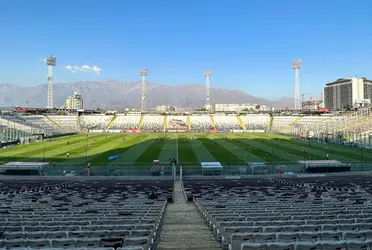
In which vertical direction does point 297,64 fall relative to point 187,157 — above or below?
above

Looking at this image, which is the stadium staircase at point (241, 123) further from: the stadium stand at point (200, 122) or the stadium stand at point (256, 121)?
the stadium stand at point (200, 122)

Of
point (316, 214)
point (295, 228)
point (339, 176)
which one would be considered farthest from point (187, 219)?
point (339, 176)

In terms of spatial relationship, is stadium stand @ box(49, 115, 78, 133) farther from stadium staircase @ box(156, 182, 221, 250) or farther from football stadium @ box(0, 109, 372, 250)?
stadium staircase @ box(156, 182, 221, 250)

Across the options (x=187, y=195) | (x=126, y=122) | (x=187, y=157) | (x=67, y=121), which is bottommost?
(x=187, y=157)

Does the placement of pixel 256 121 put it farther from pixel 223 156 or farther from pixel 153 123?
pixel 223 156

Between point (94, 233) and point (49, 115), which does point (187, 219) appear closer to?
point (94, 233)

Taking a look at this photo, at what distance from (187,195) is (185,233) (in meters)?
11.8

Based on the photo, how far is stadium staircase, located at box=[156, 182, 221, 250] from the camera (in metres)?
8.47

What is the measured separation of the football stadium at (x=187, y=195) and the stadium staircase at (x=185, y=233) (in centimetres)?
3

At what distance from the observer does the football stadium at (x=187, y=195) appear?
26.4 ft

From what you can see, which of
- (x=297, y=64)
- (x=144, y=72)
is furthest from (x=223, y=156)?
(x=144, y=72)

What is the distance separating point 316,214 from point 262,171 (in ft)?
86.1

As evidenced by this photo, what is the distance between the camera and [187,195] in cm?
2206

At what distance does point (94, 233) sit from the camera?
A: 8.13 meters
